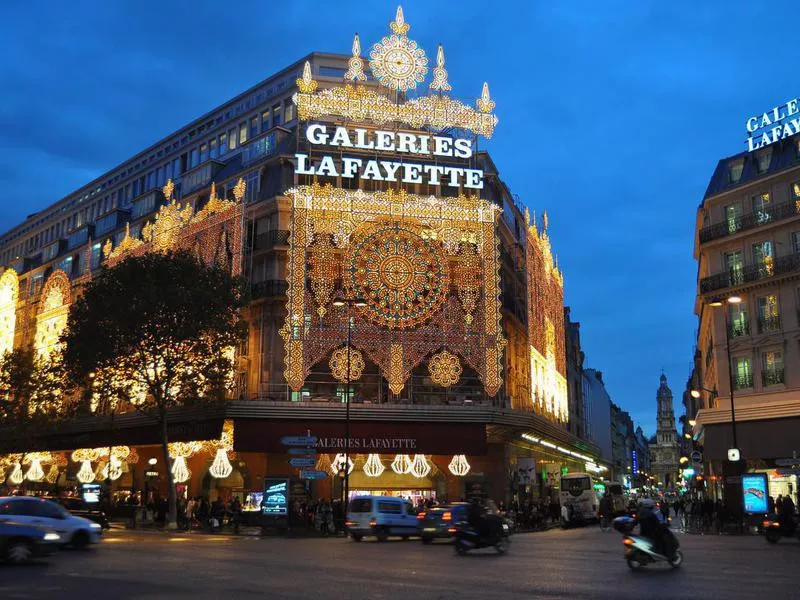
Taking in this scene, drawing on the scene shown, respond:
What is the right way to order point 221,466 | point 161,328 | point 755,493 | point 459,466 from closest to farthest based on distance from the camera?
point 755,493, point 161,328, point 221,466, point 459,466

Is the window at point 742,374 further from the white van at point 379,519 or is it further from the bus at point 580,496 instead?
the white van at point 379,519

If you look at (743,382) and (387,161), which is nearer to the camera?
(743,382)

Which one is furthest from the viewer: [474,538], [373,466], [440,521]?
[373,466]

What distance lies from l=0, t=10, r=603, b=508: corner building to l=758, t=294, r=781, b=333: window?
45.3 feet

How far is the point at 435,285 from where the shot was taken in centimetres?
4756

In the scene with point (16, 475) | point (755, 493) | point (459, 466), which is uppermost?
point (459, 466)

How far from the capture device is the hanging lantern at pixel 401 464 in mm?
47219

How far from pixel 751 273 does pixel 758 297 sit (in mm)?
1344

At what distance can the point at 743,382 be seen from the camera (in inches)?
1741

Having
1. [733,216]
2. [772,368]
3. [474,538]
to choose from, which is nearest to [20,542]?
[474,538]

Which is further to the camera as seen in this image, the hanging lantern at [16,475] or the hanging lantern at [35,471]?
the hanging lantern at [16,475]

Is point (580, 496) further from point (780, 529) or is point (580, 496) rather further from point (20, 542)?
point (20, 542)

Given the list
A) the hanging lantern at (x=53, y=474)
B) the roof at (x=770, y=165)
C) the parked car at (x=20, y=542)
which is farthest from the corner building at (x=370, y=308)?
the parked car at (x=20, y=542)

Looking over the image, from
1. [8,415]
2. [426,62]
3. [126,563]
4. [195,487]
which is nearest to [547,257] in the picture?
[426,62]
